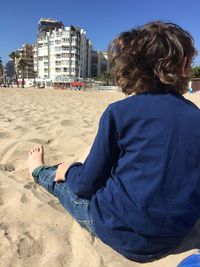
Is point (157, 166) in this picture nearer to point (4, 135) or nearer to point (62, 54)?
point (4, 135)

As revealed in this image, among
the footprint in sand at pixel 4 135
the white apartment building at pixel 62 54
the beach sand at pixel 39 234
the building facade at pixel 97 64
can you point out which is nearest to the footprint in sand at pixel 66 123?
the footprint in sand at pixel 4 135

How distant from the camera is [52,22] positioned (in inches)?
4919

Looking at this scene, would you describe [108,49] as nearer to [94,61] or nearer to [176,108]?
[176,108]

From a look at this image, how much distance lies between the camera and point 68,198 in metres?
2.10

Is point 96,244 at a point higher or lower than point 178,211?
lower

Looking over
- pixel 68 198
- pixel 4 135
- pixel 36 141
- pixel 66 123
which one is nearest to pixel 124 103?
pixel 68 198

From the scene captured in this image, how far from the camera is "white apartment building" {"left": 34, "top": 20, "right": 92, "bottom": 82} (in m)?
102

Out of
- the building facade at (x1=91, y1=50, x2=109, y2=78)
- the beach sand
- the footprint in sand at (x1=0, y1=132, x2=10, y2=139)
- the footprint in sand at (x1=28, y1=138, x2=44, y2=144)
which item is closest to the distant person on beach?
A: the beach sand

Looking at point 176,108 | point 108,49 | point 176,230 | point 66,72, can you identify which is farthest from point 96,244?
point 66,72

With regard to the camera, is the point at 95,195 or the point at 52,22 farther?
the point at 52,22

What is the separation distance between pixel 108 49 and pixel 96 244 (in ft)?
3.28

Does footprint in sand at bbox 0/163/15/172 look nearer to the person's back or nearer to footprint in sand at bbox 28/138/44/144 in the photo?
footprint in sand at bbox 28/138/44/144

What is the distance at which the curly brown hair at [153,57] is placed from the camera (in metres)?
1.62

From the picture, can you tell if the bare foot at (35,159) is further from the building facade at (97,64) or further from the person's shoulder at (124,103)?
the building facade at (97,64)
